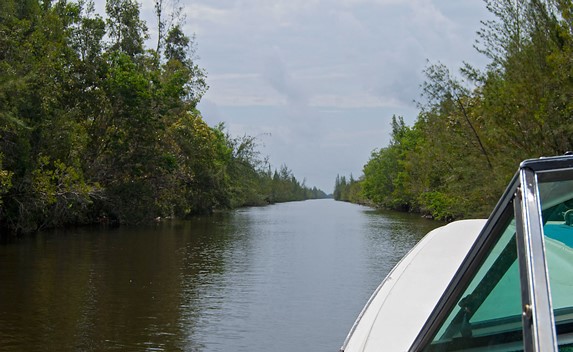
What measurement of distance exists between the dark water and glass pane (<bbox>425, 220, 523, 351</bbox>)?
8.26 meters

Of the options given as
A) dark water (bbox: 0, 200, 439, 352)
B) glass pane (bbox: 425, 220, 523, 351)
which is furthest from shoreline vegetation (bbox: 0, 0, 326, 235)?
glass pane (bbox: 425, 220, 523, 351)

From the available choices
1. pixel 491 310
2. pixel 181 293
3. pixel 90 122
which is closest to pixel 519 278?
pixel 491 310

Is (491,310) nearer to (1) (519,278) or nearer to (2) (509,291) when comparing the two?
(2) (509,291)

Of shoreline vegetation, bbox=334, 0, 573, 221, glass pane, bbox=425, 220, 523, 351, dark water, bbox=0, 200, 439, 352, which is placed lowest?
dark water, bbox=0, 200, 439, 352

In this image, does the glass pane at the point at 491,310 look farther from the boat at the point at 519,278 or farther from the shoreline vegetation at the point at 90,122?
the shoreline vegetation at the point at 90,122

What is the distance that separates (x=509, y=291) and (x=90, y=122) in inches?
1331

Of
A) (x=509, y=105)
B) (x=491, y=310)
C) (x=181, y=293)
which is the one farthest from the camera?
(x=509, y=105)

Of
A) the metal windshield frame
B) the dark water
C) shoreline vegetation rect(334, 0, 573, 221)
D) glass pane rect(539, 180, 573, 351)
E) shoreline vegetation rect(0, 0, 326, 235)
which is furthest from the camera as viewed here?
shoreline vegetation rect(0, 0, 326, 235)

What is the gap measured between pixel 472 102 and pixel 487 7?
519 cm

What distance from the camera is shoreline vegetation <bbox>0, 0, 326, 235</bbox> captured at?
24266 millimetres

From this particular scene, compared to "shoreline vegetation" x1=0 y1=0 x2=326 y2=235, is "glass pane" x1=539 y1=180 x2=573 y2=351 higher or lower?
lower

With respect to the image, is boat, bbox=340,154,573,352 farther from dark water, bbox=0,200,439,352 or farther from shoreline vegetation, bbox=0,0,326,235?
shoreline vegetation, bbox=0,0,326,235

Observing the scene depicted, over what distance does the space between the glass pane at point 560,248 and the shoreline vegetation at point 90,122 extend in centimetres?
1988

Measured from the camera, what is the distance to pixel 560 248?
222 centimetres
